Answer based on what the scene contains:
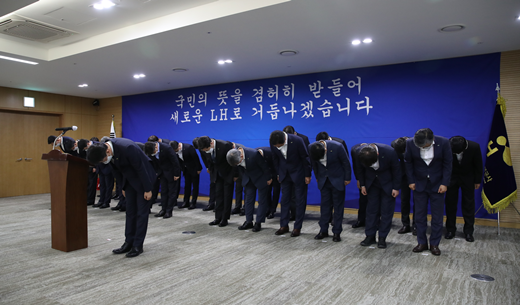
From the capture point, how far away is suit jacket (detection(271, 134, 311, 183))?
4.52 m

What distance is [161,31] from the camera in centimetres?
494

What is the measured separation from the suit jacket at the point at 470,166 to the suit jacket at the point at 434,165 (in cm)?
98

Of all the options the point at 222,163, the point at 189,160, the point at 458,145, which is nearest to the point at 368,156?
the point at 458,145

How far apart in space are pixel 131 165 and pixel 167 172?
253 centimetres

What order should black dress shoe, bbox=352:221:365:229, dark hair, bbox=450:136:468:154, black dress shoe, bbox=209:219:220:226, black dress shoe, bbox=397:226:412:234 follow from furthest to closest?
black dress shoe, bbox=209:219:220:226 → black dress shoe, bbox=352:221:365:229 → black dress shoe, bbox=397:226:412:234 → dark hair, bbox=450:136:468:154

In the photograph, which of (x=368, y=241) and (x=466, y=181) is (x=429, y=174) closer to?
(x=368, y=241)

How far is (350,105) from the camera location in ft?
22.1

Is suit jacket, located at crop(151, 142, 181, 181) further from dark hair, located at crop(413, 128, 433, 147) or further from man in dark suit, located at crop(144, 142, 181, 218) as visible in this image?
dark hair, located at crop(413, 128, 433, 147)

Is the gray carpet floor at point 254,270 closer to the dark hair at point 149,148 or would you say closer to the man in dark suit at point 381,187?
the man in dark suit at point 381,187

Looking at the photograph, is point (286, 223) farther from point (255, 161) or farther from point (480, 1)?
point (480, 1)

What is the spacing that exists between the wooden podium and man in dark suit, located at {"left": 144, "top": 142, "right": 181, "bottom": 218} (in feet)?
6.00

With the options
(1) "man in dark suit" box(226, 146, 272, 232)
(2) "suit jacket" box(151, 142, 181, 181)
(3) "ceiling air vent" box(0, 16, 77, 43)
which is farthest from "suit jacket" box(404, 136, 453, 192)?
(3) "ceiling air vent" box(0, 16, 77, 43)

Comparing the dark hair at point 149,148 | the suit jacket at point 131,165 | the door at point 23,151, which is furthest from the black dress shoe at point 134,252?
the door at point 23,151

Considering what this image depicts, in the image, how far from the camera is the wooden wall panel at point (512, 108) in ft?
17.4
